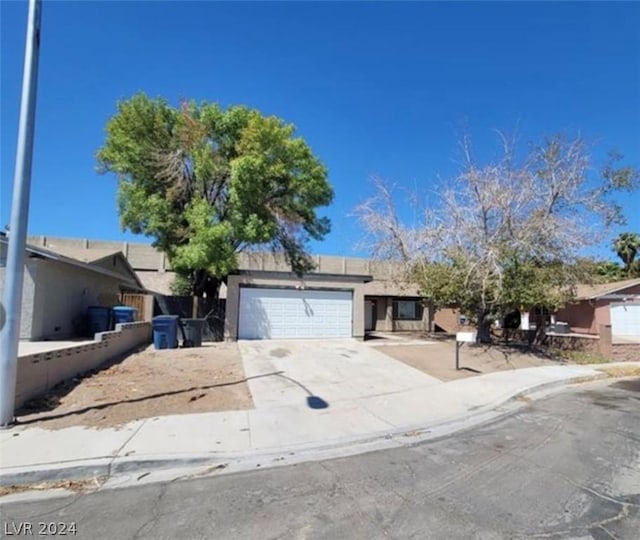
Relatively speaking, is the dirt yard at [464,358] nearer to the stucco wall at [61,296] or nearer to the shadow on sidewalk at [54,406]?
the shadow on sidewalk at [54,406]

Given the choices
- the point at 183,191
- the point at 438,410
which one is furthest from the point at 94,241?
the point at 438,410

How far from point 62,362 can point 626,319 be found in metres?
30.1

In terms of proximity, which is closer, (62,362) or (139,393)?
(139,393)

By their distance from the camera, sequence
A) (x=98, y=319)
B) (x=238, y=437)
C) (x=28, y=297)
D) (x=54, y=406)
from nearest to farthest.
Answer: (x=238, y=437) → (x=54, y=406) → (x=28, y=297) → (x=98, y=319)

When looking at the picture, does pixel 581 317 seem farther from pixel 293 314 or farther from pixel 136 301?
pixel 136 301

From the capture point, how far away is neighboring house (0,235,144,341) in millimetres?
11531

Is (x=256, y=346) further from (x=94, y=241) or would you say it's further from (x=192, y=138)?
(x=94, y=241)

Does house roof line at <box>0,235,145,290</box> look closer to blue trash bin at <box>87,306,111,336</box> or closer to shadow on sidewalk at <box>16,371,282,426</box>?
blue trash bin at <box>87,306,111,336</box>

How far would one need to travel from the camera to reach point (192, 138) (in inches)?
678

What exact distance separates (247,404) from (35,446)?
11.0ft

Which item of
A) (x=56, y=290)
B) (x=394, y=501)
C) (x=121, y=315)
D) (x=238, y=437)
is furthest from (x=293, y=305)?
(x=394, y=501)

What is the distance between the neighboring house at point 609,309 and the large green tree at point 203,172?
737 inches

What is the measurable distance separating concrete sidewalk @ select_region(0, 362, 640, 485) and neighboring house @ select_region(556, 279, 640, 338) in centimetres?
1987

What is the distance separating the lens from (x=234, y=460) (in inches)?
200
